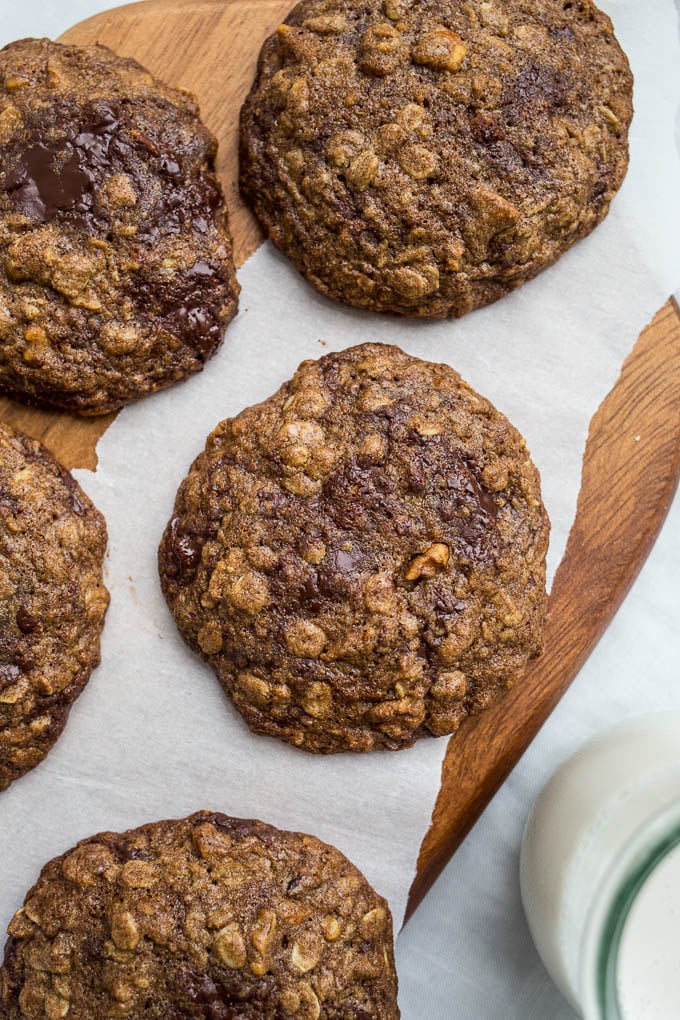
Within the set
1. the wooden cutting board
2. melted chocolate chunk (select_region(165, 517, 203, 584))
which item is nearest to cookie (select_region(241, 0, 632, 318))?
the wooden cutting board

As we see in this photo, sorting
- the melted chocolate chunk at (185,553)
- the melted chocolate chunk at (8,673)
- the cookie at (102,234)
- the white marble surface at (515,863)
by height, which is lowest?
the white marble surface at (515,863)

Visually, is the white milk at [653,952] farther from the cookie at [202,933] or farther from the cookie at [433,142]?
the cookie at [433,142]

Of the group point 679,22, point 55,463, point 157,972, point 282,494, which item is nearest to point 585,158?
point 679,22

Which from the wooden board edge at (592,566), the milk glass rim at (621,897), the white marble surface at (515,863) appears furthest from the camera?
the white marble surface at (515,863)

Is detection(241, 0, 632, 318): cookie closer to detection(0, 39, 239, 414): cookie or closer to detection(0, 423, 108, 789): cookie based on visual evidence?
detection(0, 39, 239, 414): cookie

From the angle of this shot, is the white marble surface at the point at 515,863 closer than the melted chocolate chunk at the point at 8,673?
No

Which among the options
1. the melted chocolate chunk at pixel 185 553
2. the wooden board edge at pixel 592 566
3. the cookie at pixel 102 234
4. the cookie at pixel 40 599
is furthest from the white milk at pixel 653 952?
the cookie at pixel 102 234
